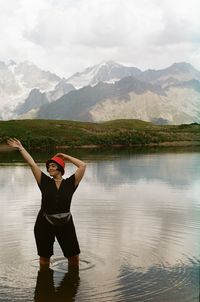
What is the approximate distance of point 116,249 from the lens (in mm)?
19391

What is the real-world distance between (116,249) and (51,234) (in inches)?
183

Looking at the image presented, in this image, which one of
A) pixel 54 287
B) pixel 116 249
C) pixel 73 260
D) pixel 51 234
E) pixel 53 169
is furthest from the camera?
pixel 116 249

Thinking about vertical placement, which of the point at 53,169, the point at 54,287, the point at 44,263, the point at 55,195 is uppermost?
the point at 53,169

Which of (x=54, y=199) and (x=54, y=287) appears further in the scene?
(x=54, y=287)

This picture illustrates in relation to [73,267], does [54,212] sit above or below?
above

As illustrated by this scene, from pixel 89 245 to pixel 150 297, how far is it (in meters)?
6.49

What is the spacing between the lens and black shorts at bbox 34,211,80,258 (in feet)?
49.9

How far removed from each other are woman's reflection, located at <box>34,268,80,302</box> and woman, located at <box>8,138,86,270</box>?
1006 millimetres

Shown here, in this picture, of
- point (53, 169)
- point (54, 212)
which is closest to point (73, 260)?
point (54, 212)

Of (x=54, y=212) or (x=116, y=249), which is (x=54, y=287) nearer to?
(x=54, y=212)

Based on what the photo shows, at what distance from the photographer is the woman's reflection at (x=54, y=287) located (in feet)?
47.0

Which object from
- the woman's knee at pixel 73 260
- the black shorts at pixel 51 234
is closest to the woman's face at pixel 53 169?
the black shorts at pixel 51 234

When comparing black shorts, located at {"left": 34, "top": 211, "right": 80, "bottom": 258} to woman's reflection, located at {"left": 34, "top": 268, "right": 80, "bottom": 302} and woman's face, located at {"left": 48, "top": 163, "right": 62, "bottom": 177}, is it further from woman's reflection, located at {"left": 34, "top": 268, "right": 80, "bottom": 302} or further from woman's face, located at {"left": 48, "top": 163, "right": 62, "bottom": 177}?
woman's face, located at {"left": 48, "top": 163, "right": 62, "bottom": 177}

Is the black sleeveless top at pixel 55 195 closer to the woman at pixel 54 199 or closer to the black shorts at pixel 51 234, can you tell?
the woman at pixel 54 199
